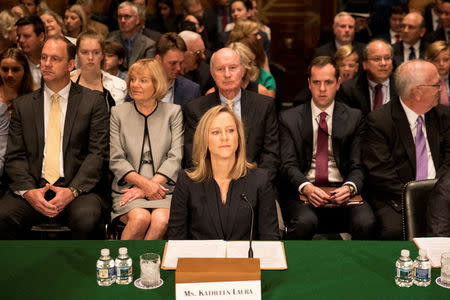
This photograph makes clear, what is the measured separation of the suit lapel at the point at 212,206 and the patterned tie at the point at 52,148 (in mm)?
1352

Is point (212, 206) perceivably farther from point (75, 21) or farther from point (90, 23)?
point (90, 23)

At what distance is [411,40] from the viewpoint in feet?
19.9

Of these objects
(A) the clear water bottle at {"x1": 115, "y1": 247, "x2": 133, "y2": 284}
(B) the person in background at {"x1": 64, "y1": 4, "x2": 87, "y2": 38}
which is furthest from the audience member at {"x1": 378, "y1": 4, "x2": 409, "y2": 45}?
(A) the clear water bottle at {"x1": 115, "y1": 247, "x2": 133, "y2": 284}

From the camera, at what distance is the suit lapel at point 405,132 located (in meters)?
3.84

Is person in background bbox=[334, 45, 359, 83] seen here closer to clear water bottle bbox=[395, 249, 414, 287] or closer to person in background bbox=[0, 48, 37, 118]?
person in background bbox=[0, 48, 37, 118]

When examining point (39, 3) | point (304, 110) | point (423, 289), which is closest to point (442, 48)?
point (304, 110)

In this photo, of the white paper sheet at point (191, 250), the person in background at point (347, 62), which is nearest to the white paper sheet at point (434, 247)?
the white paper sheet at point (191, 250)

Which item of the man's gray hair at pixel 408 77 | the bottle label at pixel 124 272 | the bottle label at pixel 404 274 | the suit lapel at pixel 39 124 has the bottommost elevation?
the bottle label at pixel 404 274

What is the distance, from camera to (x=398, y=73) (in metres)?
3.94

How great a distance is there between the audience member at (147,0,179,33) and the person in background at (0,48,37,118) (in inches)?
116

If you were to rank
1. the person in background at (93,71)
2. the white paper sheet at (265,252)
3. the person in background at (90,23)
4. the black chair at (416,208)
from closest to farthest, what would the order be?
the white paper sheet at (265,252)
the black chair at (416,208)
the person in background at (93,71)
the person in background at (90,23)

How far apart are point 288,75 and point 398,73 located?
4.03 meters

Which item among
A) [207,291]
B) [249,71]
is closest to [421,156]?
[249,71]

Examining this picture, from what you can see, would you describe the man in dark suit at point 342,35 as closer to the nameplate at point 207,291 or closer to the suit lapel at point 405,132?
the suit lapel at point 405,132
